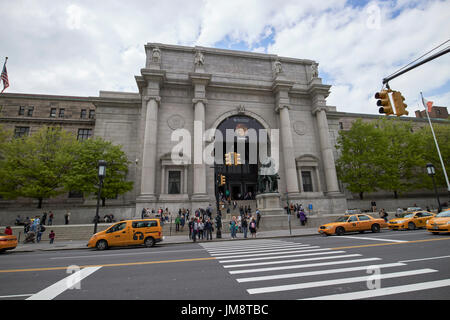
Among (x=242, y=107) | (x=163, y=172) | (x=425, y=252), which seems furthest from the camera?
(x=242, y=107)

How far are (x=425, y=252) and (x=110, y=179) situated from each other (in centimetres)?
2775

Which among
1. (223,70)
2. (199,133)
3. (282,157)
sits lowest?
(282,157)

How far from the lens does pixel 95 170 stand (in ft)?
84.0

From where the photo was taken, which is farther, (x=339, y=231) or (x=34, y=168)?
(x=34, y=168)

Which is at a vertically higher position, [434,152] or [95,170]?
[434,152]

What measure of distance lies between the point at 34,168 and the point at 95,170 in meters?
7.77

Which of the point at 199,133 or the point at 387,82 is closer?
the point at 387,82

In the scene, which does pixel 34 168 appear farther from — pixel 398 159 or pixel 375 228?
pixel 398 159

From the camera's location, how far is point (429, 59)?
289 inches

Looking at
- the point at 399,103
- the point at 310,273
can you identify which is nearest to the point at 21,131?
the point at 310,273

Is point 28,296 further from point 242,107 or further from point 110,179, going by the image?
point 242,107

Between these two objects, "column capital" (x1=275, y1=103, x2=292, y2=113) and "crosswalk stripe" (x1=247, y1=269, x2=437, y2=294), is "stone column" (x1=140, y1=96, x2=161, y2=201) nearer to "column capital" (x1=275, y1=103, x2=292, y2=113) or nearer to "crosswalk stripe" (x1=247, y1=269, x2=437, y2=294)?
"column capital" (x1=275, y1=103, x2=292, y2=113)
